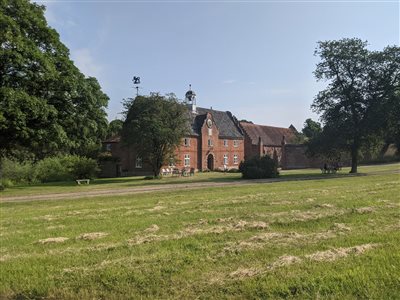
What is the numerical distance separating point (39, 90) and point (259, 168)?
2117cm

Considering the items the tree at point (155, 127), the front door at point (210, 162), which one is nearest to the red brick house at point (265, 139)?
the front door at point (210, 162)

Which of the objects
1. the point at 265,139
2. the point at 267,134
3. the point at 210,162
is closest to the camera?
the point at 210,162

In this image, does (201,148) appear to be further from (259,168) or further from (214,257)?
(214,257)

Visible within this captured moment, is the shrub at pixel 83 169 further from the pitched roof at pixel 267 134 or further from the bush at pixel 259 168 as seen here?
the pitched roof at pixel 267 134

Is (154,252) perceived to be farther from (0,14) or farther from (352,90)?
(352,90)

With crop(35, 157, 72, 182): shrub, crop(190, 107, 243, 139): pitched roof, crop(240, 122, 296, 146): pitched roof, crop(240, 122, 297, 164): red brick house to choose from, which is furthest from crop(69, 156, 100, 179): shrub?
crop(240, 122, 296, 146): pitched roof

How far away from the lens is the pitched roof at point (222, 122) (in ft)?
221


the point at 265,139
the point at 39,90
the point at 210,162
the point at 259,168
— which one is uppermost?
the point at 39,90

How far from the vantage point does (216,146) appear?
69.1 m

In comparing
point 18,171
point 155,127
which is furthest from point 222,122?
point 18,171

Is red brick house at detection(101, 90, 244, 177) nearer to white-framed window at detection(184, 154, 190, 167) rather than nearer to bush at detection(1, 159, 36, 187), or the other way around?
white-framed window at detection(184, 154, 190, 167)

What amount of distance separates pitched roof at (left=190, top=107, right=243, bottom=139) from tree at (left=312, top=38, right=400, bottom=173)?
24.0 meters

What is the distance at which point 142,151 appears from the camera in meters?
46.9

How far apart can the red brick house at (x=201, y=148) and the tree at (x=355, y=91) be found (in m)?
19.2
